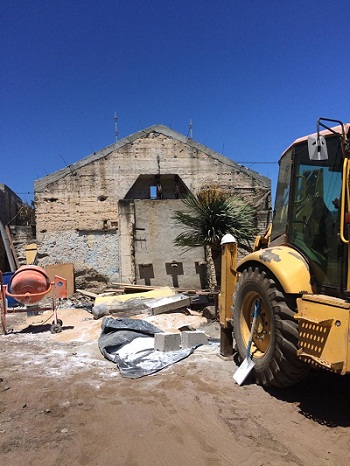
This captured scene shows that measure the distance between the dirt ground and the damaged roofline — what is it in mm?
9673

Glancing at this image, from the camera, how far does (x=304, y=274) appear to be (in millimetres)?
3984

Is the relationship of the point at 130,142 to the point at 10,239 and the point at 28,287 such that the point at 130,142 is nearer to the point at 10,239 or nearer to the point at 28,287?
the point at 10,239

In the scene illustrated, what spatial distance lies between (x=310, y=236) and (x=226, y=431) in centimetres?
209

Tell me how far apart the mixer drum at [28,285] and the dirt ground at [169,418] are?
2861 mm

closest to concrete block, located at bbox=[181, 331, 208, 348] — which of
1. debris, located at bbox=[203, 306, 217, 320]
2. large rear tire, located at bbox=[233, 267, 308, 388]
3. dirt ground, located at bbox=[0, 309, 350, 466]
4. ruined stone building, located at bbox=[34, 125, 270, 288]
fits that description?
dirt ground, located at bbox=[0, 309, 350, 466]

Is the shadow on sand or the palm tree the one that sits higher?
the palm tree

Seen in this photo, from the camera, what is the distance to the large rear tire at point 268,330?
3.91m

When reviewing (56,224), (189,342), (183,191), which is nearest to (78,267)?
(56,224)

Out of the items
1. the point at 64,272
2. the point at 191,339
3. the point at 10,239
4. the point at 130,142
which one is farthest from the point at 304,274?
the point at 10,239

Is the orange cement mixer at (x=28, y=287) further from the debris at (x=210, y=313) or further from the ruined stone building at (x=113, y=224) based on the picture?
the ruined stone building at (x=113, y=224)

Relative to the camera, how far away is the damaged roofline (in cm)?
1438

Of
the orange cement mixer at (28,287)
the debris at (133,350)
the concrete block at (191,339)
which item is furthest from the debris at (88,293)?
the concrete block at (191,339)

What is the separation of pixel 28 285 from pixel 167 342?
13.1ft

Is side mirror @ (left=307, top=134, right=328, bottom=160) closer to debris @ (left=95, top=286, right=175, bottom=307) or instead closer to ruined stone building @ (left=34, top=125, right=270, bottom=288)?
debris @ (left=95, top=286, right=175, bottom=307)
